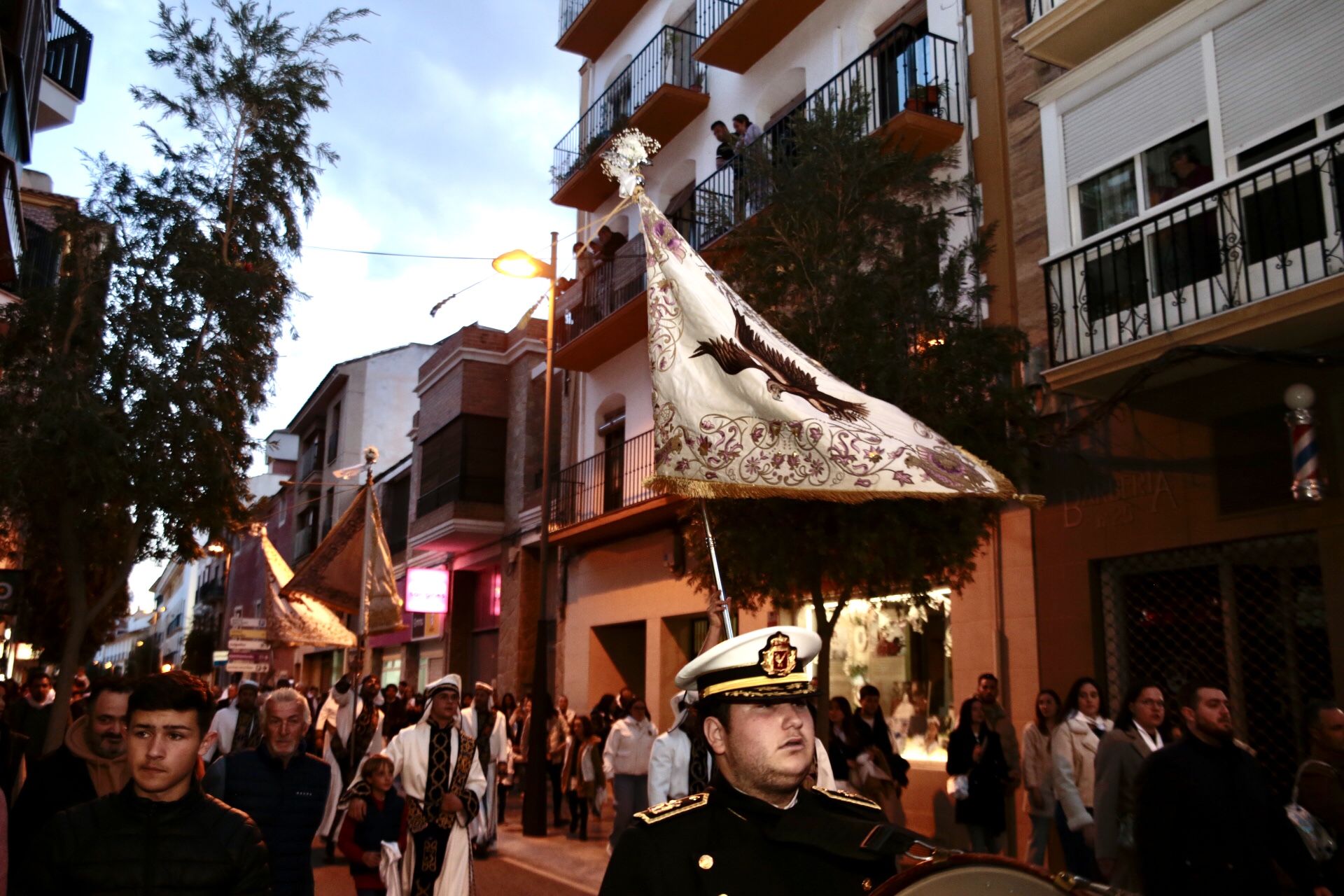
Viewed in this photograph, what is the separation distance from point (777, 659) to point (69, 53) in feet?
87.2

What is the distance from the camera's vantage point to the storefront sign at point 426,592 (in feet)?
87.2

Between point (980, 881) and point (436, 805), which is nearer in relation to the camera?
point (980, 881)

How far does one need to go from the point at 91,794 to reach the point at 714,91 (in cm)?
1642

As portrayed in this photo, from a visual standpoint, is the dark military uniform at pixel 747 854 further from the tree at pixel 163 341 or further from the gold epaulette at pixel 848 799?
the tree at pixel 163 341

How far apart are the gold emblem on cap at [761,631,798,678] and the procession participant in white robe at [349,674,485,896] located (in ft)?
16.3

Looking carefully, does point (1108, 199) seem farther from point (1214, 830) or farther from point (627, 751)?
point (1214, 830)

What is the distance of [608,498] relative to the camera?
21.5 meters

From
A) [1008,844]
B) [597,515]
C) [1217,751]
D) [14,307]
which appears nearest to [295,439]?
[597,515]

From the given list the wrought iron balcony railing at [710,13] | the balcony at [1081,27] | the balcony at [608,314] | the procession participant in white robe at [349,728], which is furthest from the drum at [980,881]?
the wrought iron balcony railing at [710,13]

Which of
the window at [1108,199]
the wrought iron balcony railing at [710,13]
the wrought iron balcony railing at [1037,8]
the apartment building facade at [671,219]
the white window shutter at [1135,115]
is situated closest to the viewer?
the white window shutter at [1135,115]

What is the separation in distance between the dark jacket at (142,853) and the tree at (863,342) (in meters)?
5.16

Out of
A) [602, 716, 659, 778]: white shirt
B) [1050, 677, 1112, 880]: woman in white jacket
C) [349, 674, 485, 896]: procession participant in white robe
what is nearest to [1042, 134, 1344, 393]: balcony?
[1050, 677, 1112, 880]: woman in white jacket

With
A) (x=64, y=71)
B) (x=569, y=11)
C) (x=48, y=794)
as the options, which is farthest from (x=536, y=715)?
(x=64, y=71)

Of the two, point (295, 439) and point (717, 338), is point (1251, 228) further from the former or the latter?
point (295, 439)
